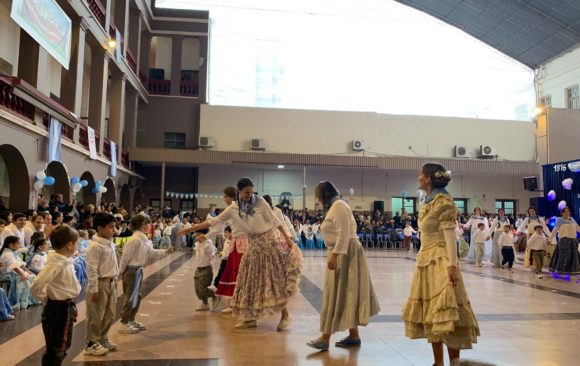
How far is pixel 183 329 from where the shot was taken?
437 centimetres

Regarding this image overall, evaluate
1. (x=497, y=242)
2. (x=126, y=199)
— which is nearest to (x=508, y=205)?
(x=497, y=242)

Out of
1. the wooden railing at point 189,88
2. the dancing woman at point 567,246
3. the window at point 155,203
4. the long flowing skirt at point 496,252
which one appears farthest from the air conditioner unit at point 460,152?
the window at point 155,203

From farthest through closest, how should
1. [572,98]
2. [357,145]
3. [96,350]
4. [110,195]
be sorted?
1. [572,98]
2. [357,145]
3. [110,195]
4. [96,350]

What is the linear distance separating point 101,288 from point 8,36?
1197cm

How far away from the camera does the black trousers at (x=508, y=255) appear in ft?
34.5

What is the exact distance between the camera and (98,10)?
1405 cm

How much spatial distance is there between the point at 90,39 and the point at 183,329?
40.0 ft

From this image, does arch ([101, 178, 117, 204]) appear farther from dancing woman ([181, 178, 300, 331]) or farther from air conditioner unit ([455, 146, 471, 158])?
air conditioner unit ([455, 146, 471, 158])

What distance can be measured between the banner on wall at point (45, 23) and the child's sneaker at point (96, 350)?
6.33 metres

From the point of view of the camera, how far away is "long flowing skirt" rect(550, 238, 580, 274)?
8.66 meters

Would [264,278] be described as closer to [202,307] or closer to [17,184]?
[202,307]

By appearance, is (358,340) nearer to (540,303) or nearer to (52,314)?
(52,314)

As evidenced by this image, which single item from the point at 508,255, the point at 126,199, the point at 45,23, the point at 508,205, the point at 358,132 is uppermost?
the point at 358,132

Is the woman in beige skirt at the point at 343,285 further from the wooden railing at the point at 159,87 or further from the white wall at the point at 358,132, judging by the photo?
the wooden railing at the point at 159,87
